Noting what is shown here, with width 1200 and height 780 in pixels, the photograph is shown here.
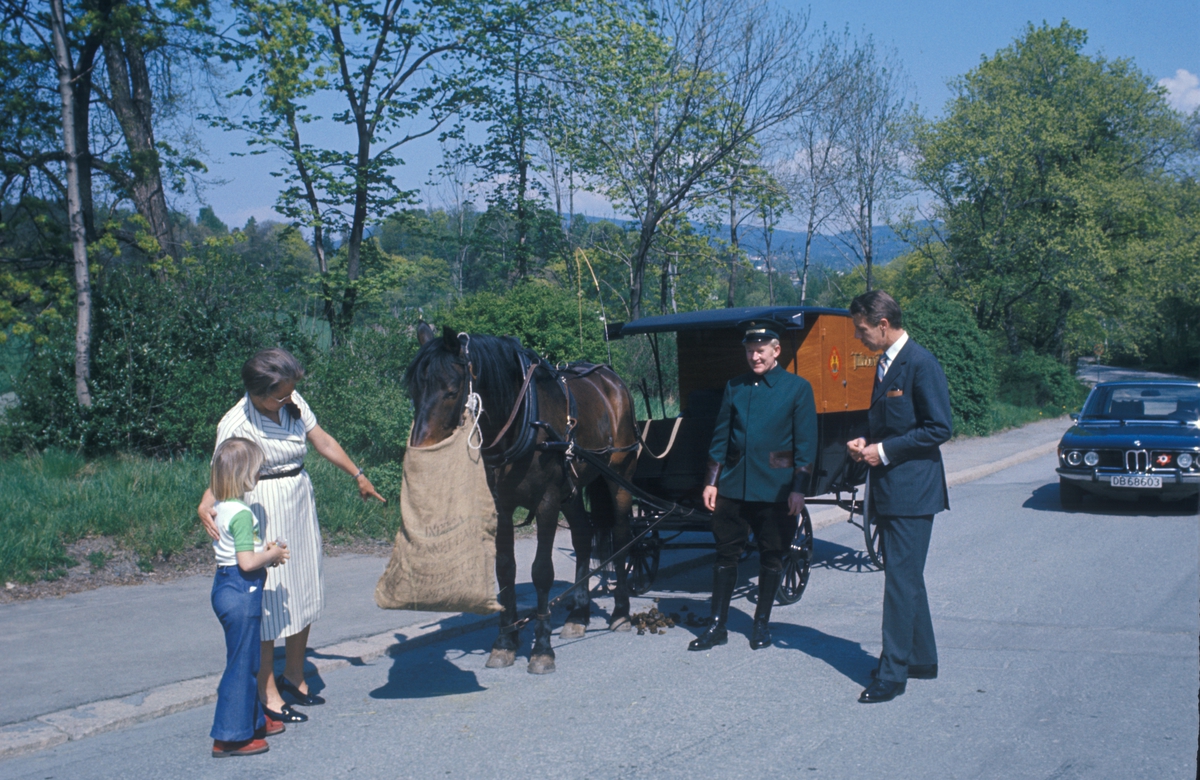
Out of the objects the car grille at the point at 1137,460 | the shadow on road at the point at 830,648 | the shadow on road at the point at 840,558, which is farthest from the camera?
the car grille at the point at 1137,460

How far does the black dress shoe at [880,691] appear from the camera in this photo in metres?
4.92

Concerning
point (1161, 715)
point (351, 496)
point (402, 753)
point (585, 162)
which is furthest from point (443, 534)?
point (585, 162)

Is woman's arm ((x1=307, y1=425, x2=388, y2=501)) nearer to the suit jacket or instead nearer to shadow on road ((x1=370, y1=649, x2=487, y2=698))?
shadow on road ((x1=370, y1=649, x2=487, y2=698))

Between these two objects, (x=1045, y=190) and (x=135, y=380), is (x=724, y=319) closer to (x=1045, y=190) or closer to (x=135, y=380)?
(x=135, y=380)

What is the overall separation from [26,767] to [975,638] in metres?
5.57

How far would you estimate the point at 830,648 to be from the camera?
609 centimetres

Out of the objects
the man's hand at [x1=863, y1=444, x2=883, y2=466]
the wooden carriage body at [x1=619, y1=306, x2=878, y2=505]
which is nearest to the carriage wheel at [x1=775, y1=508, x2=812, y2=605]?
the wooden carriage body at [x1=619, y1=306, x2=878, y2=505]

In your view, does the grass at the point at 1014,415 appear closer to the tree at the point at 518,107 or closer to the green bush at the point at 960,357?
the green bush at the point at 960,357

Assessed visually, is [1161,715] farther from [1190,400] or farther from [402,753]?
[1190,400]

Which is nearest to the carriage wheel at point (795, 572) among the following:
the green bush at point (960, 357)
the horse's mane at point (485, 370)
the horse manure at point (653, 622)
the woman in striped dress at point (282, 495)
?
the horse manure at point (653, 622)

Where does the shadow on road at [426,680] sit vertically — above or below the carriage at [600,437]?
below

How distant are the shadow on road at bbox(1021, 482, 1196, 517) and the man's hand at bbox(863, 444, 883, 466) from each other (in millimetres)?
8150

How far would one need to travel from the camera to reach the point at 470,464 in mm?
4785

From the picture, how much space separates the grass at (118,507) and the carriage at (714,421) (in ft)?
10.8
